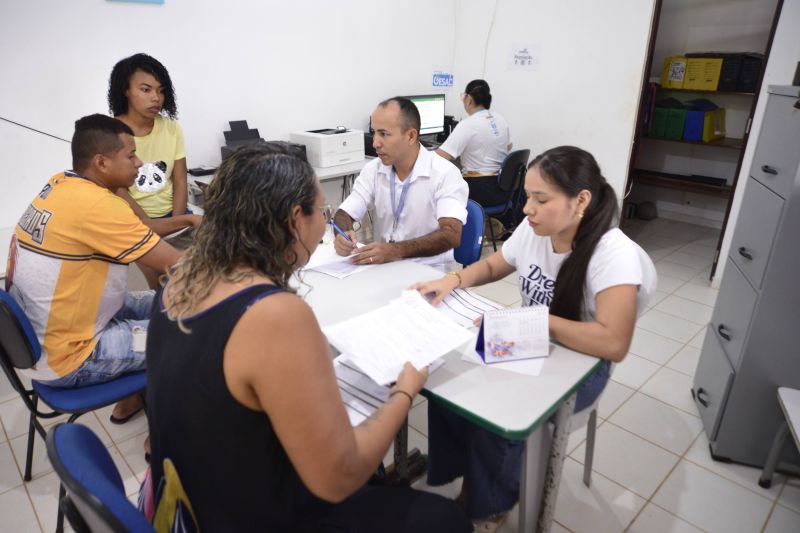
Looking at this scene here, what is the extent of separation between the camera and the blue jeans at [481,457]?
1.36 meters

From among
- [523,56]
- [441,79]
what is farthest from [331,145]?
[523,56]

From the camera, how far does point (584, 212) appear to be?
142 cm

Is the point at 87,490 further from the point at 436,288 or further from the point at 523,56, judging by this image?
the point at 523,56

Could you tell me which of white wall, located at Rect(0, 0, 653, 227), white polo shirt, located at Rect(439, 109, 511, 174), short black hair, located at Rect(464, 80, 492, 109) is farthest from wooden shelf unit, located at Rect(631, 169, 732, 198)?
short black hair, located at Rect(464, 80, 492, 109)

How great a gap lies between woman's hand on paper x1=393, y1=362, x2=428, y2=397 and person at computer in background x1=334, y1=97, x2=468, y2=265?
85 cm

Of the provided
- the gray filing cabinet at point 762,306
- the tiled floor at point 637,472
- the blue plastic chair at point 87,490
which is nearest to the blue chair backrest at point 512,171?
the tiled floor at point 637,472

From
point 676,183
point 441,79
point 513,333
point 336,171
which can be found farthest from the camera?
point 441,79

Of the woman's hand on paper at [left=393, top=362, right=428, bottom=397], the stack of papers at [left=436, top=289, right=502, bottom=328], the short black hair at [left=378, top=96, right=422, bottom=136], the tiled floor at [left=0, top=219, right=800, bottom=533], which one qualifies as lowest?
the tiled floor at [left=0, top=219, right=800, bottom=533]

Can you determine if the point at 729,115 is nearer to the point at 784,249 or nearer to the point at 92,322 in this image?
the point at 784,249

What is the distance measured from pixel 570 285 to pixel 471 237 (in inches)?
34.3

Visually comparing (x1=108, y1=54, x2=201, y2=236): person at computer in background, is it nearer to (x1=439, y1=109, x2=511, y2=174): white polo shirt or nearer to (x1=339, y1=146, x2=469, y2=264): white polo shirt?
(x1=339, y1=146, x2=469, y2=264): white polo shirt

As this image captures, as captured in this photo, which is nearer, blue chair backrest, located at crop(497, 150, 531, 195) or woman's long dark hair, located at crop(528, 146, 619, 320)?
woman's long dark hair, located at crop(528, 146, 619, 320)

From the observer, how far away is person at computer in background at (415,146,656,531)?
4.18 feet

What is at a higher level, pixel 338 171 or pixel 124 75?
pixel 124 75
